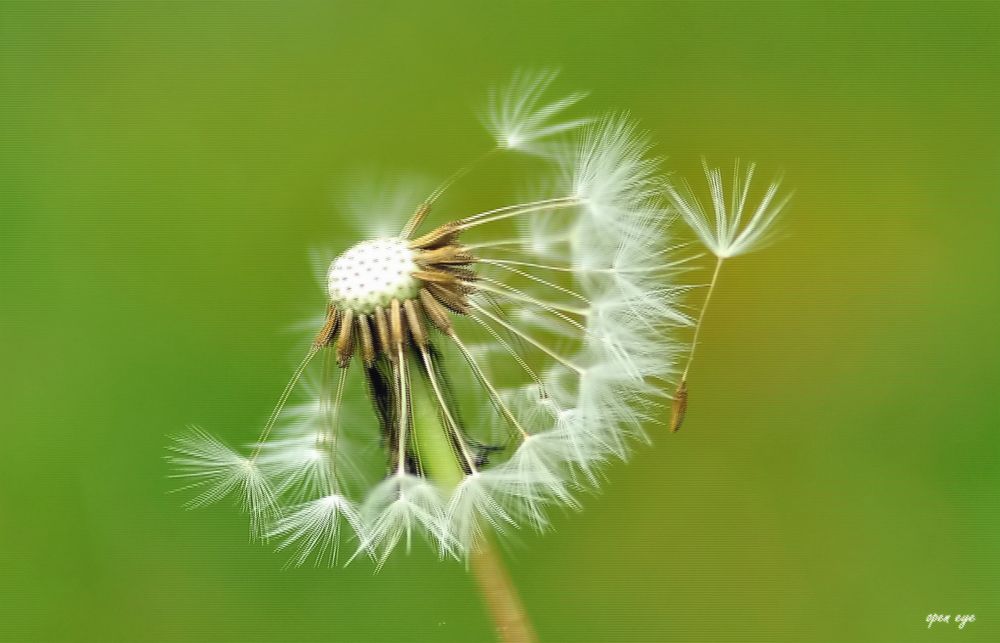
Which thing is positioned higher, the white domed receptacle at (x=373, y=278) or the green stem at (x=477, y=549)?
the white domed receptacle at (x=373, y=278)

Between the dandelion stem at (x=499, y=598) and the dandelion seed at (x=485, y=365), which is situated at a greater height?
the dandelion seed at (x=485, y=365)

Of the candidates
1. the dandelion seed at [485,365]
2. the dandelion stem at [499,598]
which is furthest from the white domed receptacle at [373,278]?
the dandelion stem at [499,598]

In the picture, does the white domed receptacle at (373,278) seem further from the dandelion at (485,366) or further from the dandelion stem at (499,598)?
the dandelion stem at (499,598)

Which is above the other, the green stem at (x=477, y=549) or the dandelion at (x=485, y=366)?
the dandelion at (x=485, y=366)

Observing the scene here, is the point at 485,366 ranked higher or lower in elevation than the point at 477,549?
higher

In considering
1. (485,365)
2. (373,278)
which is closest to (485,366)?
(485,365)

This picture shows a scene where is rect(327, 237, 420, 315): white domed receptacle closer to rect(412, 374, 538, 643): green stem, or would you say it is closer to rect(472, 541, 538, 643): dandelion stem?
rect(412, 374, 538, 643): green stem

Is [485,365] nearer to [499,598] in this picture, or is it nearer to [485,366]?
[485,366]

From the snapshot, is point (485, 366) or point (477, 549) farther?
point (485, 366)
